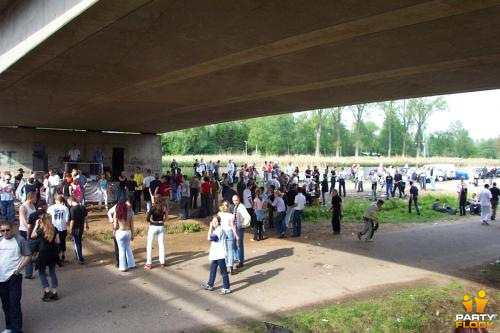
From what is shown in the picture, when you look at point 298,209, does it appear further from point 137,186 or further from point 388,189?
point 388,189

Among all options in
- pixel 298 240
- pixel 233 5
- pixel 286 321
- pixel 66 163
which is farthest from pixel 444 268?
pixel 66 163

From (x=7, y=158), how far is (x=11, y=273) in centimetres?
2137

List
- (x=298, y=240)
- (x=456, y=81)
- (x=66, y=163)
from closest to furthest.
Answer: (x=456, y=81), (x=298, y=240), (x=66, y=163)

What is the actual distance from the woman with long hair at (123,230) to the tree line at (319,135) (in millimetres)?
60274

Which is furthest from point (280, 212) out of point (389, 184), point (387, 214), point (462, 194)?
point (389, 184)

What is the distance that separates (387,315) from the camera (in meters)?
7.58

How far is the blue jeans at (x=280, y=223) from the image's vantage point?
13.6 m

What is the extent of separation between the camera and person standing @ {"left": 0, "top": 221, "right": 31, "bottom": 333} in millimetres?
5895

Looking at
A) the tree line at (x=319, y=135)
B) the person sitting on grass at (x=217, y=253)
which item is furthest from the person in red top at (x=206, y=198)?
the tree line at (x=319, y=135)

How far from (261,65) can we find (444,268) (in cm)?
756

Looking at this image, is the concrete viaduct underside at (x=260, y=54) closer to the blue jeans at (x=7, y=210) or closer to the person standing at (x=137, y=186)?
the person standing at (x=137, y=186)

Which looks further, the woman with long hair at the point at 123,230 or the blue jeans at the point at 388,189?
the blue jeans at the point at 388,189

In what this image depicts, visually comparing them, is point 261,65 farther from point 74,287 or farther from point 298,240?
point 74,287

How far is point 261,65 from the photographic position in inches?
425
